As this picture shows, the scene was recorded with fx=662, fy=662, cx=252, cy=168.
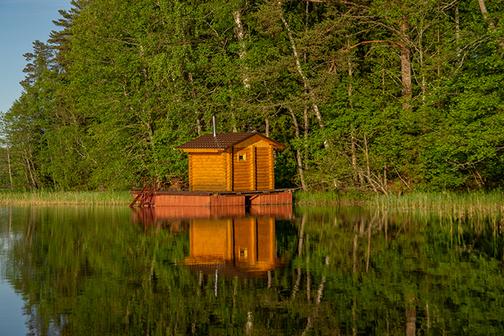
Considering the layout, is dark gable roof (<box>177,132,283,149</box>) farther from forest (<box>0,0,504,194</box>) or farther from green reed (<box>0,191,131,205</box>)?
green reed (<box>0,191,131,205</box>)

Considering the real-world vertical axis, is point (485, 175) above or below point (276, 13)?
below

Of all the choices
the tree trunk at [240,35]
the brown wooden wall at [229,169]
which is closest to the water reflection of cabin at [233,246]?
→ the brown wooden wall at [229,169]

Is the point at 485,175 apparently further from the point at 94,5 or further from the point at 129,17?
the point at 94,5

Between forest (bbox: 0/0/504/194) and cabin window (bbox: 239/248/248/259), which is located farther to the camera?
forest (bbox: 0/0/504/194)

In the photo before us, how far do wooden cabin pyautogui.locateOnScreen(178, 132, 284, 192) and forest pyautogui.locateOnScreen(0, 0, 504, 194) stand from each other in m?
3.24

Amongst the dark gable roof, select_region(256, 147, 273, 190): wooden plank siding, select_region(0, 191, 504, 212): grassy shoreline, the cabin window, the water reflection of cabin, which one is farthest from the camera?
select_region(256, 147, 273, 190): wooden plank siding

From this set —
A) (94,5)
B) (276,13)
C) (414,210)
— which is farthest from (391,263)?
(94,5)

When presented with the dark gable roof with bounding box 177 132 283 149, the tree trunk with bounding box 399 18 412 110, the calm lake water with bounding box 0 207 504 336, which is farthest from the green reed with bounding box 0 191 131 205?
the tree trunk with bounding box 399 18 412 110

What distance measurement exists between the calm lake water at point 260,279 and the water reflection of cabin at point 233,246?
0.15ft

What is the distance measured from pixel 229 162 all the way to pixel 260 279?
2187 cm

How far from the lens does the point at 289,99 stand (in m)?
39.2

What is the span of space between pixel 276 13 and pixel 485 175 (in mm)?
14641

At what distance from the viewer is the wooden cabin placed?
34.9 meters

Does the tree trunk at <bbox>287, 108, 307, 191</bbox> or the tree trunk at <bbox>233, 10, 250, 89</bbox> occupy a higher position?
the tree trunk at <bbox>233, 10, 250, 89</bbox>
